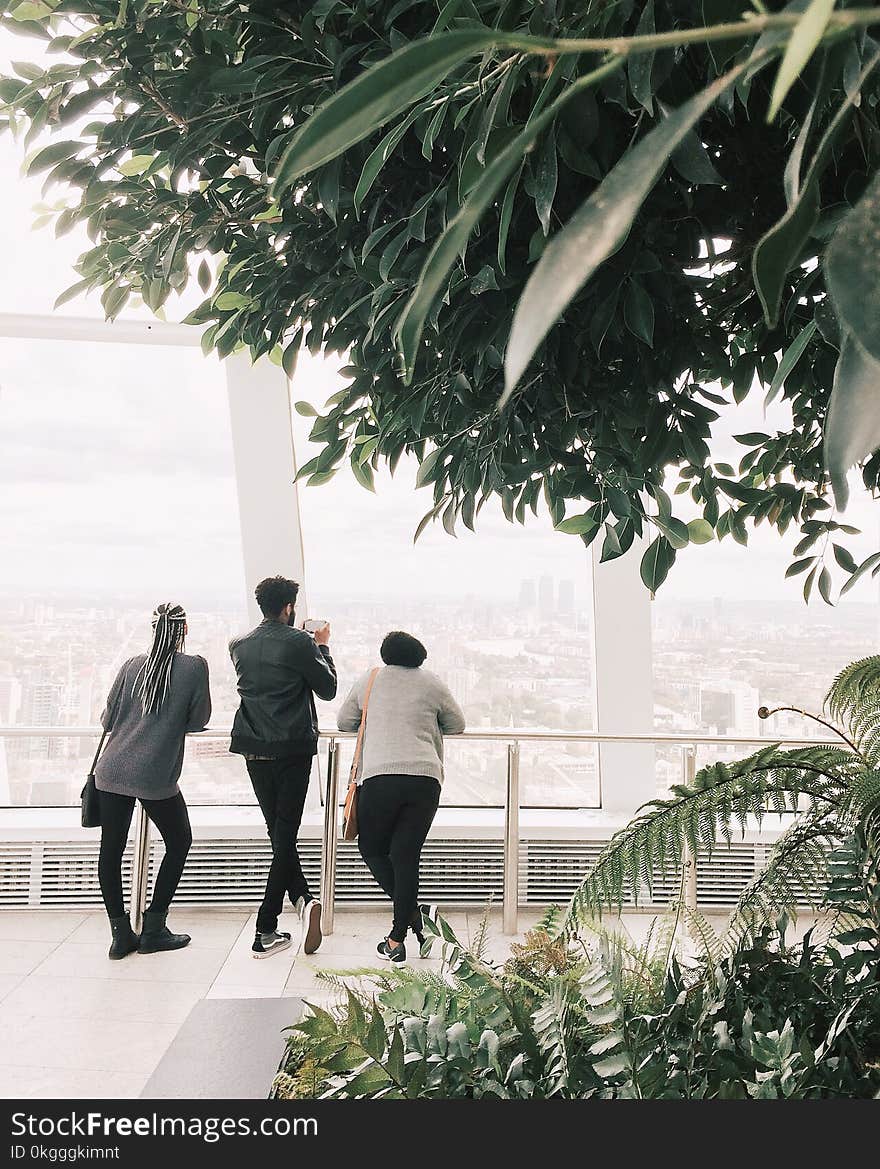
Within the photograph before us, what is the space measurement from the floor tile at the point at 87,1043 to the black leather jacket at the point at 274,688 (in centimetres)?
123

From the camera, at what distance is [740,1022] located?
1.48m

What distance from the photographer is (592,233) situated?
0.26 metres

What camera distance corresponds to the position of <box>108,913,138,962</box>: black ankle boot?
13.6ft

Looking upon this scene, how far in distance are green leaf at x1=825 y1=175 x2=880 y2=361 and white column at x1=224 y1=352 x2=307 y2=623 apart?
4415 mm

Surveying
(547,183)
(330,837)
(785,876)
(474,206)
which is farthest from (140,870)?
(474,206)

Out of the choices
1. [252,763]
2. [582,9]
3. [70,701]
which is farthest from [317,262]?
[70,701]

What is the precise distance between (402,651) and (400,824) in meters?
0.82

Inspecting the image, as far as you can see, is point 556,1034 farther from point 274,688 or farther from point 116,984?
point 116,984

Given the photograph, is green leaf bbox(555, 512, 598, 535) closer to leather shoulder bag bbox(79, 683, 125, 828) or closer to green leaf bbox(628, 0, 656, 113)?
green leaf bbox(628, 0, 656, 113)

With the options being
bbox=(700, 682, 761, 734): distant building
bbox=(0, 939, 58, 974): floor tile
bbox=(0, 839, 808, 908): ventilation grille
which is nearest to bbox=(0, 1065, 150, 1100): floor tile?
bbox=(0, 939, 58, 974): floor tile

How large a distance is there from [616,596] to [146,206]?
13.6ft

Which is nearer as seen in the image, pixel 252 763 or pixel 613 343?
pixel 613 343

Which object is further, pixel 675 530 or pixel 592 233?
pixel 675 530

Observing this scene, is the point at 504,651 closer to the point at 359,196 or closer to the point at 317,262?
the point at 317,262
